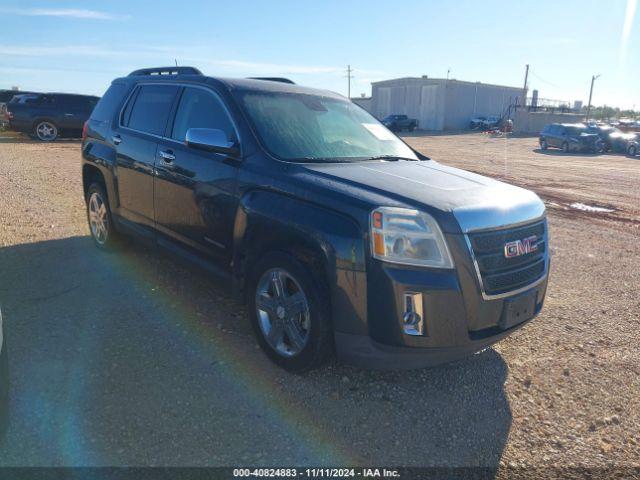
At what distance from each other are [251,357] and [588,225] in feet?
23.4

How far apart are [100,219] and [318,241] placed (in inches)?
147

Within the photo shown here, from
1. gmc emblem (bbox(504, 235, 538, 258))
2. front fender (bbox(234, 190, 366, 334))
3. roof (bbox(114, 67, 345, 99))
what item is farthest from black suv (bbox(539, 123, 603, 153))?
front fender (bbox(234, 190, 366, 334))

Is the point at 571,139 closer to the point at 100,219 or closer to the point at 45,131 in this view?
the point at 45,131

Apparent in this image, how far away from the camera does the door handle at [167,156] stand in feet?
13.7

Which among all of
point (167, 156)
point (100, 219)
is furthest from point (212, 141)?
point (100, 219)

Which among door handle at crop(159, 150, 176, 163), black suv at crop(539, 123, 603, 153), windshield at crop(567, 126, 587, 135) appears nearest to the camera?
door handle at crop(159, 150, 176, 163)

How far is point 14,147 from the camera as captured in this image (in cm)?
1822

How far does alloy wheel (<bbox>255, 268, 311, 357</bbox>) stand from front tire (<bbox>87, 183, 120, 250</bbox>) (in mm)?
2792

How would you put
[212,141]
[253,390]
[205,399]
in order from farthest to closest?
[212,141], [253,390], [205,399]

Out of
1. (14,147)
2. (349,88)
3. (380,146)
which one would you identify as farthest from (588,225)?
(349,88)

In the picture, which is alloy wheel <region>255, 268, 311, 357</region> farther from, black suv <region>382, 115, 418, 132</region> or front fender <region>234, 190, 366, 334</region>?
black suv <region>382, 115, 418, 132</region>

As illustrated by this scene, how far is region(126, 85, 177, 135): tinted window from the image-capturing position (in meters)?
4.53

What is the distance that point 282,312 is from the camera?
3299 mm

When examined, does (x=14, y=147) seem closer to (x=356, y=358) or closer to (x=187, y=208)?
(x=187, y=208)
